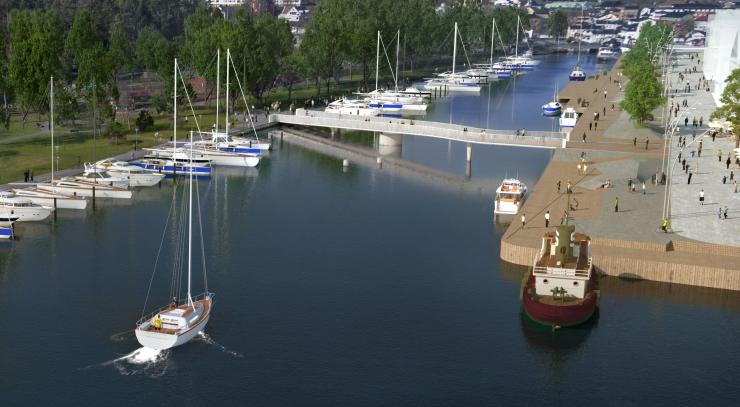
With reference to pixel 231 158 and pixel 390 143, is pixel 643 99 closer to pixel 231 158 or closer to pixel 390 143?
pixel 390 143

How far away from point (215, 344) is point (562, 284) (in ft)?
74.2

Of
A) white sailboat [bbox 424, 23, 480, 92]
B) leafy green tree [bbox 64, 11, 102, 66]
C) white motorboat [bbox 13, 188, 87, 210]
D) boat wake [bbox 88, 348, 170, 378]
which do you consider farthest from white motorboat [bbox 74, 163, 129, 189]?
white sailboat [bbox 424, 23, 480, 92]

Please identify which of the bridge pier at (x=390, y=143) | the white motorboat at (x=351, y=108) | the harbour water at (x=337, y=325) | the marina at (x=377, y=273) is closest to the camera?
the harbour water at (x=337, y=325)

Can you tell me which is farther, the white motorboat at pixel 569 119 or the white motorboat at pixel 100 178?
the white motorboat at pixel 569 119

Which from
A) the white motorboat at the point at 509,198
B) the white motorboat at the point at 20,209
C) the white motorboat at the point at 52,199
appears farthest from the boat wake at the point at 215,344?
the white motorboat at the point at 509,198

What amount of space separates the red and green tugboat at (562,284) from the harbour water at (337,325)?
1.20 metres

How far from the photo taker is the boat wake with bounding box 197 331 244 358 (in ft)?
188

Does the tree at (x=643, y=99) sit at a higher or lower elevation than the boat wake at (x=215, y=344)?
higher

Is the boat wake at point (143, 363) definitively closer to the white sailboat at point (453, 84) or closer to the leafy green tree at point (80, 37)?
the leafy green tree at point (80, 37)

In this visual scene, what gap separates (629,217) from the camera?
79.9m

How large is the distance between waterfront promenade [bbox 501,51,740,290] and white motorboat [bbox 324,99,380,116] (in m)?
38.7

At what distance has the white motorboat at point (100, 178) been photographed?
94.2 meters

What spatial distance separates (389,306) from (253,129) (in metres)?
69.6

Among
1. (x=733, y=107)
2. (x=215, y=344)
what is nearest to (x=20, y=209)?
(x=215, y=344)
